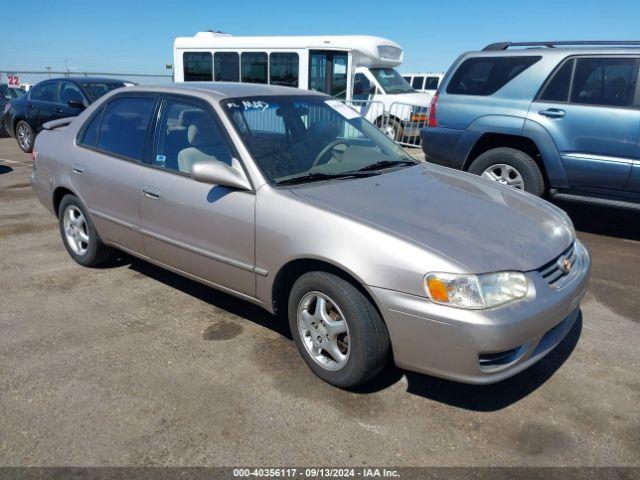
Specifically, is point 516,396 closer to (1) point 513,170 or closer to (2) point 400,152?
(2) point 400,152

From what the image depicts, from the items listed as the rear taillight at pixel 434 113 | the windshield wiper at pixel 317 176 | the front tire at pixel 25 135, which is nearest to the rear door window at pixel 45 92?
the front tire at pixel 25 135

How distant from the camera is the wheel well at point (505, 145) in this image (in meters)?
6.32

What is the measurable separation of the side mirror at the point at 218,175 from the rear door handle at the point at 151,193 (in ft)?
2.09

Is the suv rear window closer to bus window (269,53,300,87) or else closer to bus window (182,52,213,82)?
bus window (269,53,300,87)

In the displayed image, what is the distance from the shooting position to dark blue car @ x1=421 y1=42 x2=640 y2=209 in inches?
224

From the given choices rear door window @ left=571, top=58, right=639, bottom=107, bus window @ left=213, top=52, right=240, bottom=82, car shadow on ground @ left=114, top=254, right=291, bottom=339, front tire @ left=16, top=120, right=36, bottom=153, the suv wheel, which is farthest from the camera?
bus window @ left=213, top=52, right=240, bottom=82

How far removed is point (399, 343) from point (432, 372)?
216 mm

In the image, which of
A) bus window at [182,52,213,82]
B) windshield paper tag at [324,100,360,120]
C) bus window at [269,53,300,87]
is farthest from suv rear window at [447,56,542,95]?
bus window at [182,52,213,82]

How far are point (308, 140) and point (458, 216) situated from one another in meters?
1.23

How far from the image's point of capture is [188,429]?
2.74 meters

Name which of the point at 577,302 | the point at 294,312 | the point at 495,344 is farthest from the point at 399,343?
the point at 577,302

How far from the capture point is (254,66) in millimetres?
14094

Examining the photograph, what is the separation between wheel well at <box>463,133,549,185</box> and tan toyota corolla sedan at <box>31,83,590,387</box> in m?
2.62

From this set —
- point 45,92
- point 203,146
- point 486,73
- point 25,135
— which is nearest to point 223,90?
point 203,146
